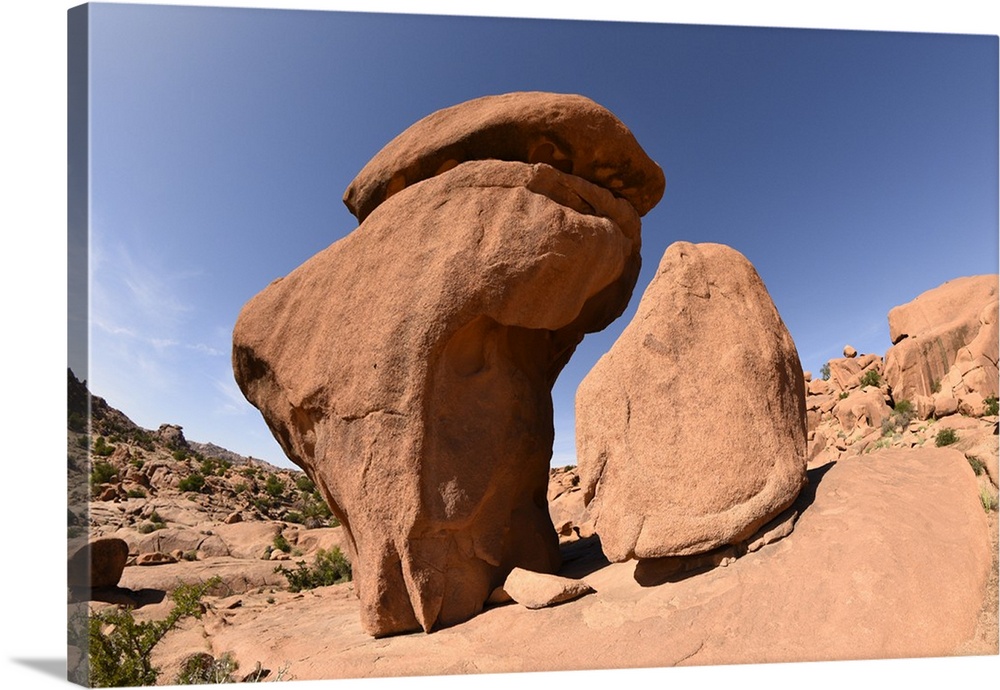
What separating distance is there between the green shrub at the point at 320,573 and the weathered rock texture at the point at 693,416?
7.41 metres

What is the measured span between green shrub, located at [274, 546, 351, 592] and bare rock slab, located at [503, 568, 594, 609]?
A: 21.7 feet

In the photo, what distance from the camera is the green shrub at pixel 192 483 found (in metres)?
20.6

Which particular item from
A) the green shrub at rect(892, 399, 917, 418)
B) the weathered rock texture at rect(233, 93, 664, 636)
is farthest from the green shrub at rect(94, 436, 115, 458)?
the green shrub at rect(892, 399, 917, 418)

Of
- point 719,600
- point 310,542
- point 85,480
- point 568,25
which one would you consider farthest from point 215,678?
Answer: point 310,542

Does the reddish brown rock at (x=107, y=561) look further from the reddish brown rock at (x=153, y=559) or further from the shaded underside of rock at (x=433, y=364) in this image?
the shaded underside of rock at (x=433, y=364)

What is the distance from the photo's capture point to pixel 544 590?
611 centimetres

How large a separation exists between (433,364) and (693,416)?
2.41 metres

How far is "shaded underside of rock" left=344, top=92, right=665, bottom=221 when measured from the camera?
7031mm

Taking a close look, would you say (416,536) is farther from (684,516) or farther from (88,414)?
(88,414)

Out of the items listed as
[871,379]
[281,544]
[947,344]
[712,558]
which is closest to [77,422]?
[712,558]

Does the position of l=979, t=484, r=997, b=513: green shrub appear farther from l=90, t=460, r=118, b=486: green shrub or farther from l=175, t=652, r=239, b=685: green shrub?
l=90, t=460, r=118, b=486: green shrub

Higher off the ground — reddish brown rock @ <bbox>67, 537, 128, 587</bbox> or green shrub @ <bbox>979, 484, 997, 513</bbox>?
reddish brown rock @ <bbox>67, 537, 128, 587</bbox>

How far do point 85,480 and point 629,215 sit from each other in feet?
19.8

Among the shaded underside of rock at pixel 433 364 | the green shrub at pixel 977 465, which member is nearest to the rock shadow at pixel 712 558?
the green shrub at pixel 977 465
